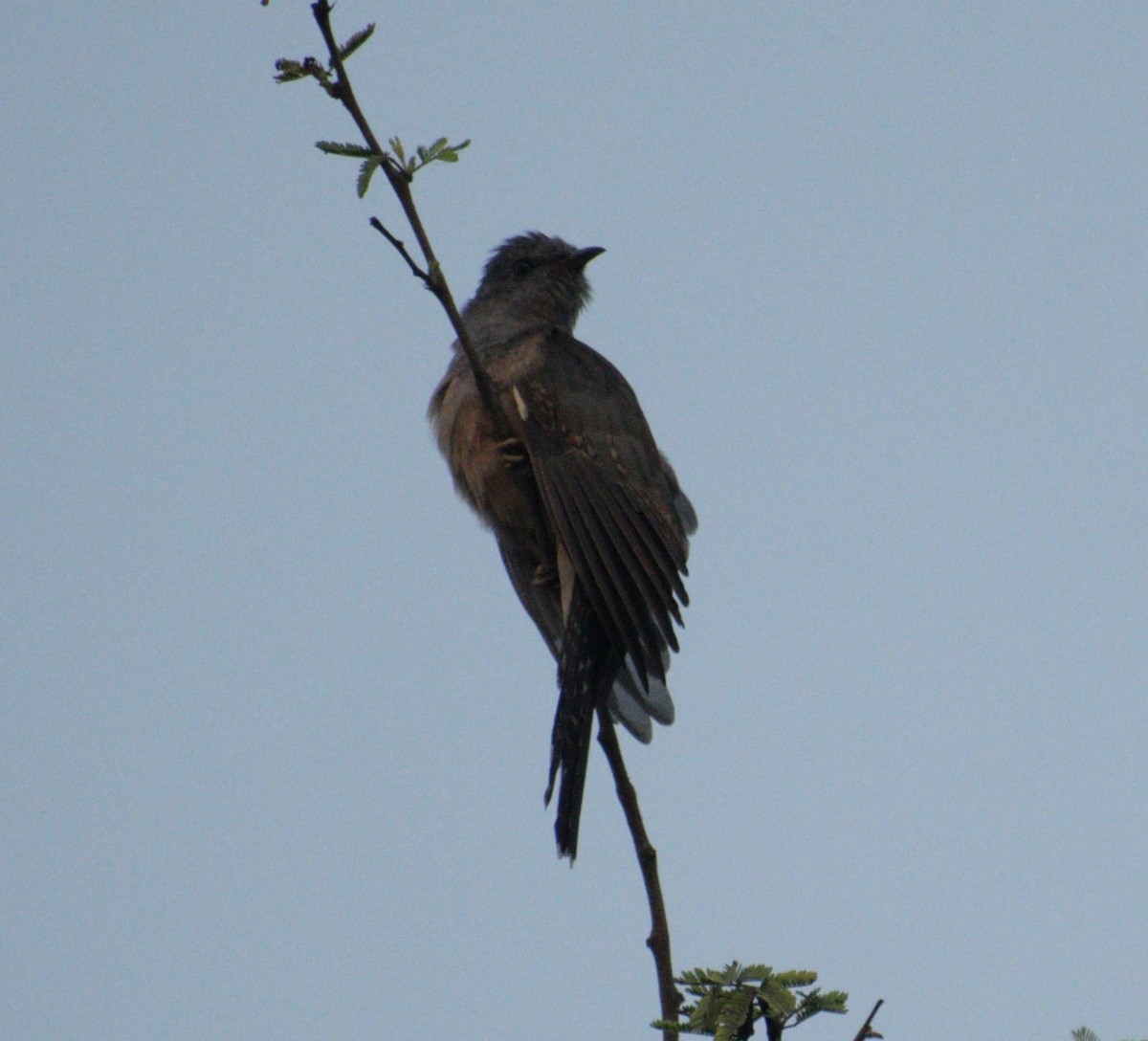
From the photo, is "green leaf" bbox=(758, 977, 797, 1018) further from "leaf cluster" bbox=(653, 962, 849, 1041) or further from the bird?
the bird

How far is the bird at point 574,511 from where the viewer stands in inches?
179

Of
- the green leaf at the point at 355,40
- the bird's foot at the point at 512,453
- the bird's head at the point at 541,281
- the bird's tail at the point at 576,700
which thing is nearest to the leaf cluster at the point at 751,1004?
the bird's tail at the point at 576,700

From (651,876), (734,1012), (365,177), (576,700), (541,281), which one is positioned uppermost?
(541,281)

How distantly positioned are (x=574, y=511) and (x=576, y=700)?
85 cm

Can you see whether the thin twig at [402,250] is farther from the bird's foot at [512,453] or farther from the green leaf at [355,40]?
the bird's foot at [512,453]

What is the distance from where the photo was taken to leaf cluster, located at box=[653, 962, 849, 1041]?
98.6 inches

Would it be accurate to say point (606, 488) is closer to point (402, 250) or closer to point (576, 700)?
point (576, 700)

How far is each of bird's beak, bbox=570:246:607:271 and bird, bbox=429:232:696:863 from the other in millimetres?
371

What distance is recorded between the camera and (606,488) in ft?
17.1

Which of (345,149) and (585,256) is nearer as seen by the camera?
(345,149)

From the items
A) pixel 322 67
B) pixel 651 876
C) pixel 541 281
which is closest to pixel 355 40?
pixel 322 67

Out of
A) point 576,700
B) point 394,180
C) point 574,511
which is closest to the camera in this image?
point 394,180

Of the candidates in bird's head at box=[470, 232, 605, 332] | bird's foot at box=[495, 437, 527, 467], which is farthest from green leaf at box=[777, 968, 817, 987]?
bird's head at box=[470, 232, 605, 332]

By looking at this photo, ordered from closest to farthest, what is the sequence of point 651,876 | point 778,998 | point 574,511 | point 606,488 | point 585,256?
1. point 778,998
2. point 651,876
3. point 574,511
4. point 606,488
5. point 585,256
